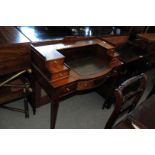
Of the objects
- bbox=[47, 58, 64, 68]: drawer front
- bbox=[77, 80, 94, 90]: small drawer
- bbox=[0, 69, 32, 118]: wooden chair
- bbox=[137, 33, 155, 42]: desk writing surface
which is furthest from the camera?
bbox=[137, 33, 155, 42]: desk writing surface

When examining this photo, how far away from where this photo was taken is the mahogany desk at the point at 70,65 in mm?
1490

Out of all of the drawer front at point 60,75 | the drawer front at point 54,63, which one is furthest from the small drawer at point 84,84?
the drawer front at point 54,63

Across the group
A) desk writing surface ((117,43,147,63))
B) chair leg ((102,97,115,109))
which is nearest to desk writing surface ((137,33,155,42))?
desk writing surface ((117,43,147,63))

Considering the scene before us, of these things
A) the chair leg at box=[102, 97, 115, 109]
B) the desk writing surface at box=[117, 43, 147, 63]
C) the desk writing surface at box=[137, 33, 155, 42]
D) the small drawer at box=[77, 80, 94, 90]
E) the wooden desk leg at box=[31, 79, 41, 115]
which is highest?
the desk writing surface at box=[137, 33, 155, 42]

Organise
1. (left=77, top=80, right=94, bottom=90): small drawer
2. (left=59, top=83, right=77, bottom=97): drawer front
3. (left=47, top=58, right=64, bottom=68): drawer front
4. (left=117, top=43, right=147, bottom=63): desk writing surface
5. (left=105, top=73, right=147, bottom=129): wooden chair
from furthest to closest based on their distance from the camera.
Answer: (left=117, top=43, right=147, bottom=63): desk writing surface < (left=77, top=80, right=94, bottom=90): small drawer < (left=59, top=83, right=77, bottom=97): drawer front < (left=47, top=58, right=64, bottom=68): drawer front < (left=105, top=73, right=147, bottom=129): wooden chair

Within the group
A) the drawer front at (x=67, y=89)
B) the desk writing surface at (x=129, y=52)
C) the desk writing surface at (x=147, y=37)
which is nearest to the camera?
the drawer front at (x=67, y=89)

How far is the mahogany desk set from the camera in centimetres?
149

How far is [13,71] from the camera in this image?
1.73m

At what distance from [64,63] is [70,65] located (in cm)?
26

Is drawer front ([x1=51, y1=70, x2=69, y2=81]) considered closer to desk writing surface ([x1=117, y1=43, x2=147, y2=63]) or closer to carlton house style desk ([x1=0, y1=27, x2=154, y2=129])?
carlton house style desk ([x1=0, y1=27, x2=154, y2=129])

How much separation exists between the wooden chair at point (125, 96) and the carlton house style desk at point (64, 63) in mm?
401

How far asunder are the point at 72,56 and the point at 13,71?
689mm

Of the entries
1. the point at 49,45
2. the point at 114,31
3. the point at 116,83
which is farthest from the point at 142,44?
the point at 49,45

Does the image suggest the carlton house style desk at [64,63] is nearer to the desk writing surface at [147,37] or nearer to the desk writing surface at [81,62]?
the desk writing surface at [81,62]
